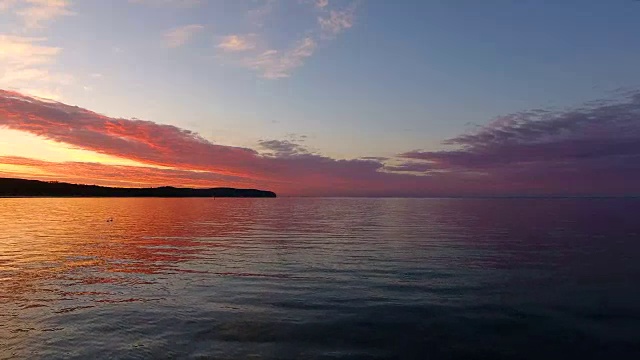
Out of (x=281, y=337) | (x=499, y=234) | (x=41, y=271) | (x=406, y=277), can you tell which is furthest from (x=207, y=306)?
(x=499, y=234)

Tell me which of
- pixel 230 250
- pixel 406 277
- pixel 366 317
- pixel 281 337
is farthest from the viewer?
pixel 230 250

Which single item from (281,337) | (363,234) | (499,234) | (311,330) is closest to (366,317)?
(311,330)

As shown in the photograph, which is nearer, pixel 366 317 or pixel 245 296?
pixel 366 317

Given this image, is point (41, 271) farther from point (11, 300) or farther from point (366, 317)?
point (366, 317)

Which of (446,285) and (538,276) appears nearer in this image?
(446,285)

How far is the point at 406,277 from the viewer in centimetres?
3278

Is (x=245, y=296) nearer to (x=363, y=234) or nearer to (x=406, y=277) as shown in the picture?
(x=406, y=277)

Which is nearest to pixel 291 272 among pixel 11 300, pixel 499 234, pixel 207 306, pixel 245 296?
pixel 245 296

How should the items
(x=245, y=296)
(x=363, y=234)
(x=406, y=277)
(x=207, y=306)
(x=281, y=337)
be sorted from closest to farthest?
1. (x=281, y=337)
2. (x=207, y=306)
3. (x=245, y=296)
4. (x=406, y=277)
5. (x=363, y=234)

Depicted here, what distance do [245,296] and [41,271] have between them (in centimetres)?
2045

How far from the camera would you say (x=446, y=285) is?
3003 centimetres

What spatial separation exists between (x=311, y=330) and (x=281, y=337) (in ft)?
5.35

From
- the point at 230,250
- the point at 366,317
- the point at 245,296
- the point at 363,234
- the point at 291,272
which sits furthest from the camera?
the point at 363,234

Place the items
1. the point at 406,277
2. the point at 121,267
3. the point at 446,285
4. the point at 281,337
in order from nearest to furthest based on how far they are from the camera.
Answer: the point at 281,337
the point at 446,285
the point at 406,277
the point at 121,267
